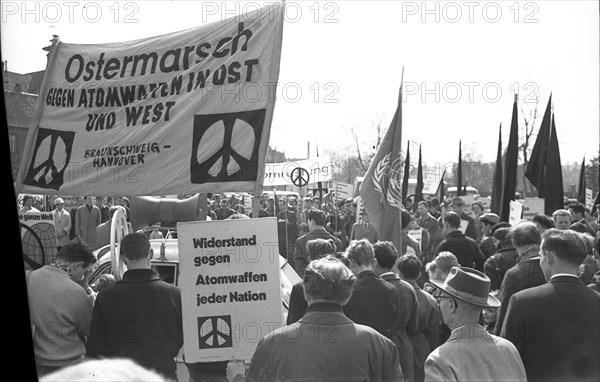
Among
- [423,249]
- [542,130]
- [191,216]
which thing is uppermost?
[542,130]

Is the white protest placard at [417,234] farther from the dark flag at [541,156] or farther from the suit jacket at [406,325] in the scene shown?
the suit jacket at [406,325]

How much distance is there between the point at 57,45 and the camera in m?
5.99

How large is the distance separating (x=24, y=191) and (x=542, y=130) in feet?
24.8

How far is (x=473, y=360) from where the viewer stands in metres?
3.30

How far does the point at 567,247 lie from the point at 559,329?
0.51 metres

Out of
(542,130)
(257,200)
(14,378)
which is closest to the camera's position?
(14,378)

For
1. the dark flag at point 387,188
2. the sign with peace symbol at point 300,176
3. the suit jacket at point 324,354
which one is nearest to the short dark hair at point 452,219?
the dark flag at point 387,188

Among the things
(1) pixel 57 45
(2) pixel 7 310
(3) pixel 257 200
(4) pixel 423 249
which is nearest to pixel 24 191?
(1) pixel 57 45

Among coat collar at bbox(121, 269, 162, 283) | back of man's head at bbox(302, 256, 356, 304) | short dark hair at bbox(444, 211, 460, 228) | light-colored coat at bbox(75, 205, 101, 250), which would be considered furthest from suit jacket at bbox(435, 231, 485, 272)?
light-colored coat at bbox(75, 205, 101, 250)

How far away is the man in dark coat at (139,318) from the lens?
4730 mm

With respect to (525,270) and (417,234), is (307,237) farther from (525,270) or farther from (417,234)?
(525,270)

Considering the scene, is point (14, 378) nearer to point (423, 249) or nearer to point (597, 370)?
point (597, 370)

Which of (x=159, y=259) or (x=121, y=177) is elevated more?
(x=121, y=177)

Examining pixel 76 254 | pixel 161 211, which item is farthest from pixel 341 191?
pixel 76 254
